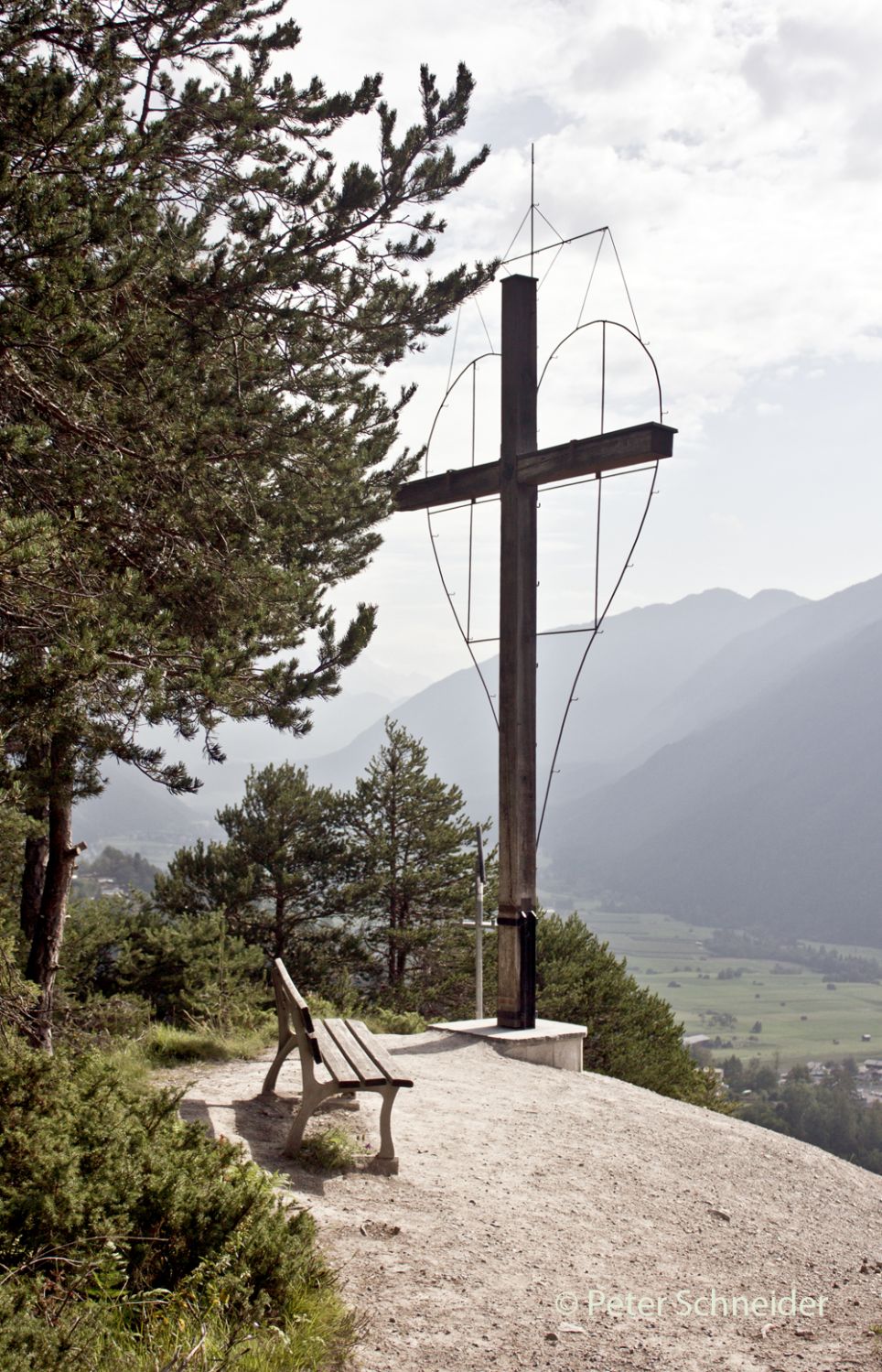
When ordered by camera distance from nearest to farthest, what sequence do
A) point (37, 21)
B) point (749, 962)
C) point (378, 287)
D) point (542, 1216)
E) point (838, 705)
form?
point (542, 1216)
point (37, 21)
point (378, 287)
point (749, 962)
point (838, 705)

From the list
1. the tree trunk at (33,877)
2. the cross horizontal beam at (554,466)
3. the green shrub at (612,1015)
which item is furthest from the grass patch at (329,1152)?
the green shrub at (612,1015)

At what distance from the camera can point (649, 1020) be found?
15.0 metres

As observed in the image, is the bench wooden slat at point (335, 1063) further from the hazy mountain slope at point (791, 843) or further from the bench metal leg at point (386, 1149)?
the hazy mountain slope at point (791, 843)

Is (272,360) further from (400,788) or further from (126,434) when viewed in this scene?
(400,788)

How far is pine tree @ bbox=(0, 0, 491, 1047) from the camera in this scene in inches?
206

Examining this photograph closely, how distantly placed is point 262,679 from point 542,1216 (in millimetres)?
3528

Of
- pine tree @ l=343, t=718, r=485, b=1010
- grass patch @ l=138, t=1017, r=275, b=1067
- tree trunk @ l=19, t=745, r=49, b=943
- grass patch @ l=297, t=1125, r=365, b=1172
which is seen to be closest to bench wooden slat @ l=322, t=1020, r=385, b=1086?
grass patch @ l=297, t=1125, r=365, b=1172

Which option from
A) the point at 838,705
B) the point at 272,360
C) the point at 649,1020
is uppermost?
the point at 838,705

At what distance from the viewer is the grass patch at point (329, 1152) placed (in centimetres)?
510

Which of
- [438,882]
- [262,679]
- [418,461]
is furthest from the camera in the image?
Answer: [438,882]

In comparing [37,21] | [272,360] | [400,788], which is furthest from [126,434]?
[400,788]

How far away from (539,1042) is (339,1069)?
3639 millimetres

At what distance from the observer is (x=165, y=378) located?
21.0 feet

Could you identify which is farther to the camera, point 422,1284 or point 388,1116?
point 388,1116
